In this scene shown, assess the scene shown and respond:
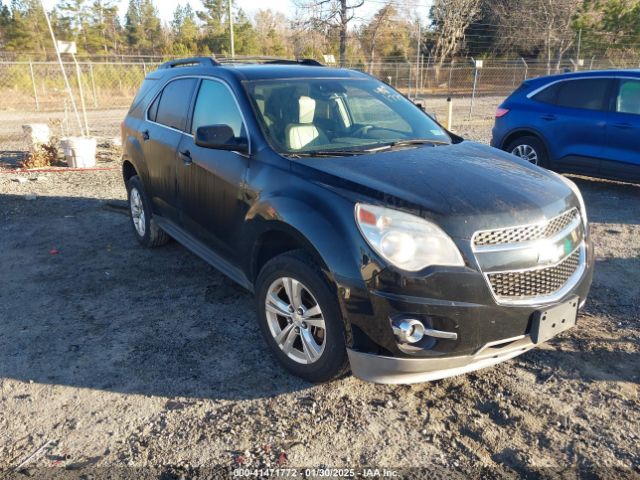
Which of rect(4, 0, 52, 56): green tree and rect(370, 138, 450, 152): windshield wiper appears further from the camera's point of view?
rect(4, 0, 52, 56): green tree

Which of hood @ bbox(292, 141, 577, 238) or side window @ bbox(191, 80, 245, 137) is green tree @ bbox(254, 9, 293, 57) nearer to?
side window @ bbox(191, 80, 245, 137)

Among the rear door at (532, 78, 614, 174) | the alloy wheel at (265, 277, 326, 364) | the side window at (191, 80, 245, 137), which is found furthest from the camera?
the rear door at (532, 78, 614, 174)

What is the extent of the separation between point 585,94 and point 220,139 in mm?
6241

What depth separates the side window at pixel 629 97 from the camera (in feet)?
23.5

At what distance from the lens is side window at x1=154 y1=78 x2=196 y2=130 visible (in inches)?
178

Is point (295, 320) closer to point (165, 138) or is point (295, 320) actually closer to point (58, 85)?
point (165, 138)

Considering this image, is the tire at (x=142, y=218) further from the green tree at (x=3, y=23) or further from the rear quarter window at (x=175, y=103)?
the green tree at (x=3, y=23)

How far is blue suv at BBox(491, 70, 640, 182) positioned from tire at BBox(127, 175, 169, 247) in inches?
221

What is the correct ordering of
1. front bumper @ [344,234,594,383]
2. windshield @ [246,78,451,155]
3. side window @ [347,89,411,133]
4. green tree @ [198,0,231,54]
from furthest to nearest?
green tree @ [198,0,231,54]
side window @ [347,89,411,133]
windshield @ [246,78,451,155]
front bumper @ [344,234,594,383]

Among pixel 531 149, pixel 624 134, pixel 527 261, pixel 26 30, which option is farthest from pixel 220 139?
pixel 26 30

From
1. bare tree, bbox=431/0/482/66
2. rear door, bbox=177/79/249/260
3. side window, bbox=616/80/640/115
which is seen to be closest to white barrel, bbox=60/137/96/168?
rear door, bbox=177/79/249/260

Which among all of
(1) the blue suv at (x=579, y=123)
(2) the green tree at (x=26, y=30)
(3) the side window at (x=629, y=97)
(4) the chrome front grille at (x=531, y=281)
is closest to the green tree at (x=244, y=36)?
(2) the green tree at (x=26, y=30)

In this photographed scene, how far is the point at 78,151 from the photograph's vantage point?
9703mm

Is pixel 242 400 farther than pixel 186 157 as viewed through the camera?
No
